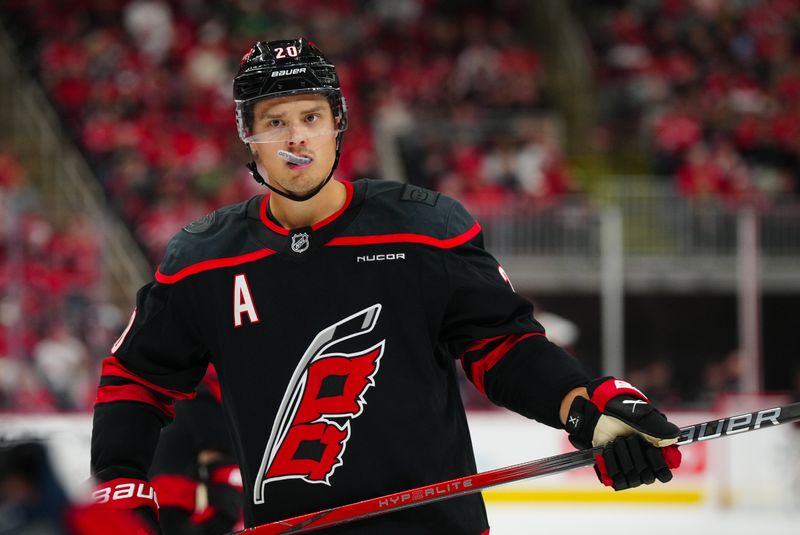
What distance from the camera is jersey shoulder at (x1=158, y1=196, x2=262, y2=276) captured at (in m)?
2.35

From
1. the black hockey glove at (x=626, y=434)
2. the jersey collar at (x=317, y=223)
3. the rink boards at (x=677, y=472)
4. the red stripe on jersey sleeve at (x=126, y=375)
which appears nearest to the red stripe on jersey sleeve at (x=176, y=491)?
the red stripe on jersey sleeve at (x=126, y=375)

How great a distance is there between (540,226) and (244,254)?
711cm

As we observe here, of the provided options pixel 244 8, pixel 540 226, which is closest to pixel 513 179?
pixel 540 226

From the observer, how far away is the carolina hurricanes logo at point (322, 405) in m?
2.25

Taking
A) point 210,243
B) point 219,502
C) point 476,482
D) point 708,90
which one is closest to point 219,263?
point 210,243

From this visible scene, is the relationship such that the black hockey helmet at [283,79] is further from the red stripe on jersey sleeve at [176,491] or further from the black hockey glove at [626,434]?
the red stripe on jersey sleeve at [176,491]

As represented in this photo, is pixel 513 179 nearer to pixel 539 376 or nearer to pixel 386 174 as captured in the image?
pixel 386 174

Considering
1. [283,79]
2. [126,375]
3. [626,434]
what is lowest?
[626,434]

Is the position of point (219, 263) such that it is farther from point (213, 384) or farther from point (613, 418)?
point (213, 384)

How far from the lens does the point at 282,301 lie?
90.6 inches

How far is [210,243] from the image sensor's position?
7.77 ft

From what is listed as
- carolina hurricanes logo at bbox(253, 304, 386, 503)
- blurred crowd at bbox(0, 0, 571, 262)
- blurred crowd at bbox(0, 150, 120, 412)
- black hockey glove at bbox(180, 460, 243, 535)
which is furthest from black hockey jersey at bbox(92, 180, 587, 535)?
blurred crowd at bbox(0, 0, 571, 262)

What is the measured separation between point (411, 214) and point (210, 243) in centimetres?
38

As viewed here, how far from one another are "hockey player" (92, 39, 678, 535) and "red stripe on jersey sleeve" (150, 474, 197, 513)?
79 centimetres
